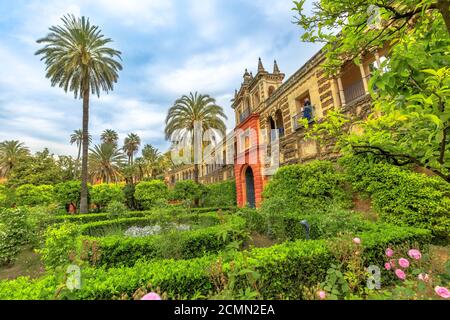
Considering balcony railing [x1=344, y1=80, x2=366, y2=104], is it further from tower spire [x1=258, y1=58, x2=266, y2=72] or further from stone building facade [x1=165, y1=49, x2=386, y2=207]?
tower spire [x1=258, y1=58, x2=266, y2=72]

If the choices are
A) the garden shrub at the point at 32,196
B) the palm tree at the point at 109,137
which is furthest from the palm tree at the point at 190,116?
the palm tree at the point at 109,137

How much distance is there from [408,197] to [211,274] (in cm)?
665

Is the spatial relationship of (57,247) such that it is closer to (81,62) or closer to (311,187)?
(311,187)

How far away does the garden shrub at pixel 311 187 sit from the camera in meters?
8.99

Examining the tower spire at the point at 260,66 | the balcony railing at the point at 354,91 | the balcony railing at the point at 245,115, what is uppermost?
the tower spire at the point at 260,66

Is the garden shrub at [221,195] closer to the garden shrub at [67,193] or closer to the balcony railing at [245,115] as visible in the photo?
the balcony railing at [245,115]

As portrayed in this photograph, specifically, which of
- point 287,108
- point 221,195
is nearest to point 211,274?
point 287,108

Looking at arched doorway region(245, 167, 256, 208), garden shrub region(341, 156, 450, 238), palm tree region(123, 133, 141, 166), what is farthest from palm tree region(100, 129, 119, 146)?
garden shrub region(341, 156, 450, 238)

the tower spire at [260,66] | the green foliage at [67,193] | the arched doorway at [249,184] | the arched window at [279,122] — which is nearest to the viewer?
the arched window at [279,122]

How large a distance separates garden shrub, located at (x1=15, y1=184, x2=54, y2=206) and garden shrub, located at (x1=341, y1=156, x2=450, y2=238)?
83.3 feet

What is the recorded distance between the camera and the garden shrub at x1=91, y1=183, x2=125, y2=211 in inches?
828

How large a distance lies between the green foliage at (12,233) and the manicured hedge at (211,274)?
23.4ft

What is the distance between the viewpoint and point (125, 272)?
11.0ft
